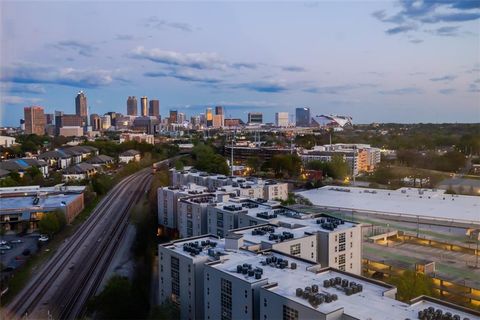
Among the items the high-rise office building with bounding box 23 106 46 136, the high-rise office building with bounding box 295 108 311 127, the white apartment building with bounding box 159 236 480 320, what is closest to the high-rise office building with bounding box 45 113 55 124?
the high-rise office building with bounding box 23 106 46 136

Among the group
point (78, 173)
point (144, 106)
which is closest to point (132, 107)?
point (144, 106)

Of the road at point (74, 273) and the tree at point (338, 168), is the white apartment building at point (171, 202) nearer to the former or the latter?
the road at point (74, 273)

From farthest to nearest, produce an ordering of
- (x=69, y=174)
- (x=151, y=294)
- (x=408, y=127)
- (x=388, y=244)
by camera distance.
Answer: (x=408, y=127)
(x=69, y=174)
(x=388, y=244)
(x=151, y=294)

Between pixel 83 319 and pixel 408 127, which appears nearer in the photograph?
pixel 83 319

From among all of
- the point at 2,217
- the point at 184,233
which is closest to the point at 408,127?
the point at 184,233

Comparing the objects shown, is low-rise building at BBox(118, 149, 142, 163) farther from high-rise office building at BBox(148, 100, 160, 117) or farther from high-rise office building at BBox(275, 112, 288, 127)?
high-rise office building at BBox(148, 100, 160, 117)

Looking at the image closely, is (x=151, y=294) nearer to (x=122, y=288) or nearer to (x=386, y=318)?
(x=122, y=288)
